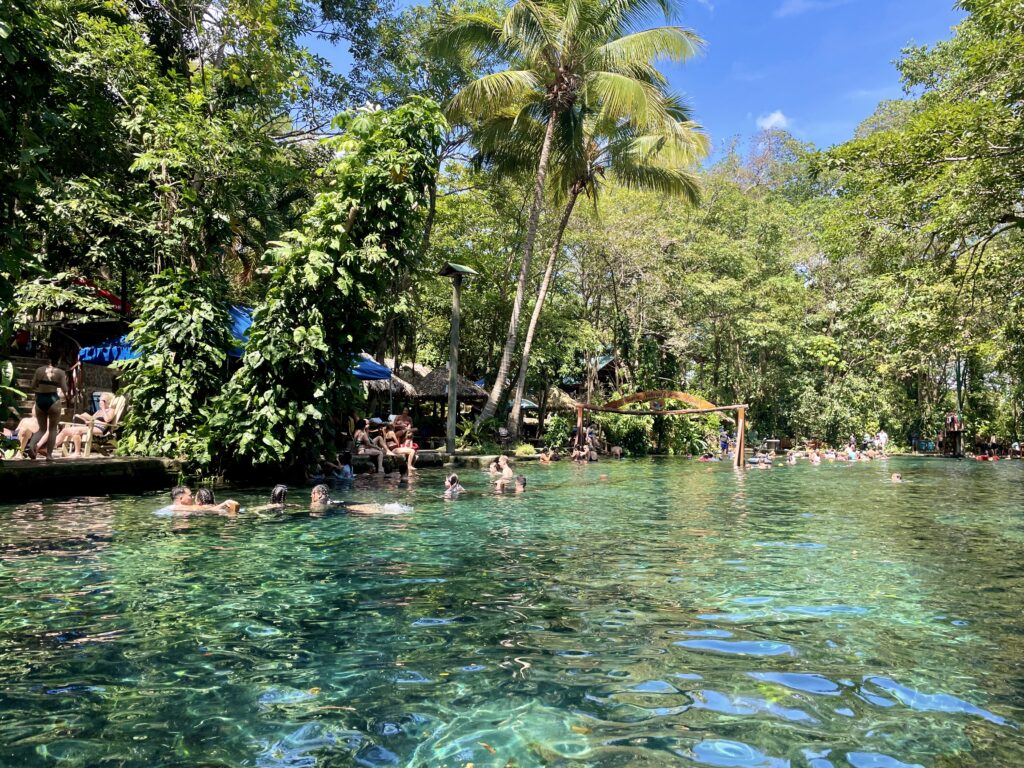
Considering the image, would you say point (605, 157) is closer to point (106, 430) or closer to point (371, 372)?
point (371, 372)

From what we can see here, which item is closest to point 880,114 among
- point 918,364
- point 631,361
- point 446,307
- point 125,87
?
point 918,364

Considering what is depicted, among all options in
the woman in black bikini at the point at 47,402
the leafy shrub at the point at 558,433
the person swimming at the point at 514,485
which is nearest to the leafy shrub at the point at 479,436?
the leafy shrub at the point at 558,433

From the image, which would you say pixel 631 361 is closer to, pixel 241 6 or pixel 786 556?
pixel 241 6

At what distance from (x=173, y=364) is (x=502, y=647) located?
9976 millimetres

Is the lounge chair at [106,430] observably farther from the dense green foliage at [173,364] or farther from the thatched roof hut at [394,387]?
the thatched roof hut at [394,387]

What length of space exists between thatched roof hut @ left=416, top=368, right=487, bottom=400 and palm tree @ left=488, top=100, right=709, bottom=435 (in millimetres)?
3440

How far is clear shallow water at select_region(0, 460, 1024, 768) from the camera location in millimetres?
2811

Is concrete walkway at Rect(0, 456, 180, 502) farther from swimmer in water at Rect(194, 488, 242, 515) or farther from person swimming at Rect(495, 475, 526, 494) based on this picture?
person swimming at Rect(495, 475, 526, 494)

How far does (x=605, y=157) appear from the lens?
78.3ft

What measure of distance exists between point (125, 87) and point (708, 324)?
25860mm

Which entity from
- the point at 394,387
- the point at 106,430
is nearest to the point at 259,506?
the point at 106,430

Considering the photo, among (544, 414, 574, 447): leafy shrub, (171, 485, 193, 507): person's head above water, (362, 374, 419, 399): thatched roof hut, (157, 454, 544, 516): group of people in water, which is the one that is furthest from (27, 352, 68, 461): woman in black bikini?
(544, 414, 574, 447): leafy shrub

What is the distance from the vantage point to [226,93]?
674 inches

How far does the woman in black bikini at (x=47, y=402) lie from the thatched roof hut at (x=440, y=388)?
15.8m
